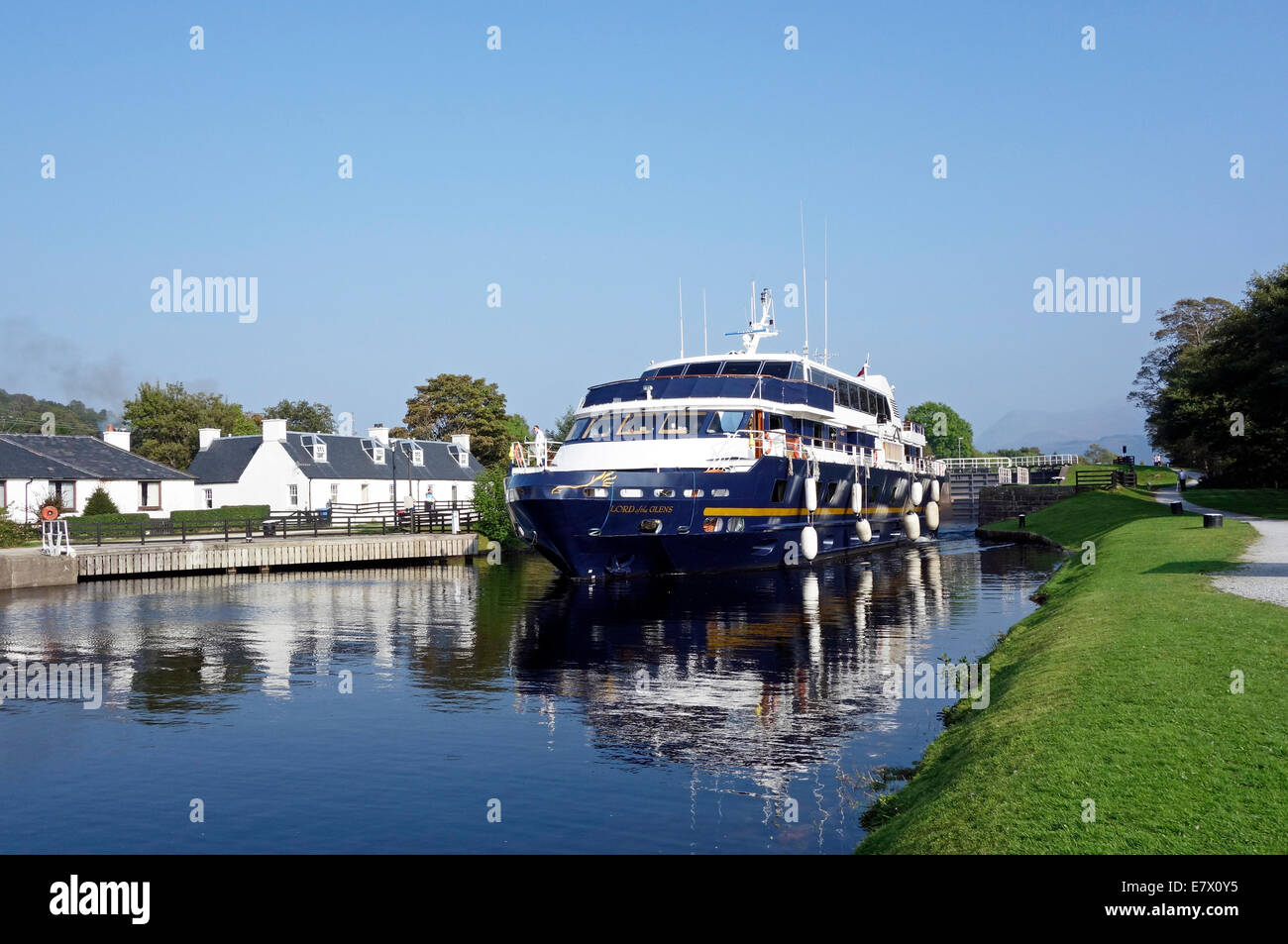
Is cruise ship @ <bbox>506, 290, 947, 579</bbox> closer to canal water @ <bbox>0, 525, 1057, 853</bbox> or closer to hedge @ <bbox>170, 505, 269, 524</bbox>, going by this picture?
canal water @ <bbox>0, 525, 1057, 853</bbox>

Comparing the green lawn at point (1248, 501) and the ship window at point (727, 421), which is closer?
the ship window at point (727, 421)

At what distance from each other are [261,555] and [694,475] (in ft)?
68.7

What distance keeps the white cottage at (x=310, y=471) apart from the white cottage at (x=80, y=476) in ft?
14.5

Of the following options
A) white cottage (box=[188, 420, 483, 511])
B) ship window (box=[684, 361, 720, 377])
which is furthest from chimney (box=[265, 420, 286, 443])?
ship window (box=[684, 361, 720, 377])

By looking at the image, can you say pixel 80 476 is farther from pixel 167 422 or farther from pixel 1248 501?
pixel 1248 501

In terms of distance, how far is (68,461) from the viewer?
2432 inches

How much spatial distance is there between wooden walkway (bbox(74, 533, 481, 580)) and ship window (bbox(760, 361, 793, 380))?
61.8ft

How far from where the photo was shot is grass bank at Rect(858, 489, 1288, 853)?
7922 millimetres

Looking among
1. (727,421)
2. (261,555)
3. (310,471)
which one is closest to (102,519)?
(261,555)

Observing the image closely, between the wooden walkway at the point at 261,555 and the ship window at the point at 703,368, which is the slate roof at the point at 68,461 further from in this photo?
the ship window at the point at 703,368

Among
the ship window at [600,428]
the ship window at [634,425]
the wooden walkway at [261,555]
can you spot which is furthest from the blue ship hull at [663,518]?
the wooden walkway at [261,555]

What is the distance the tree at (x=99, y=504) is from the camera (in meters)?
59.4
